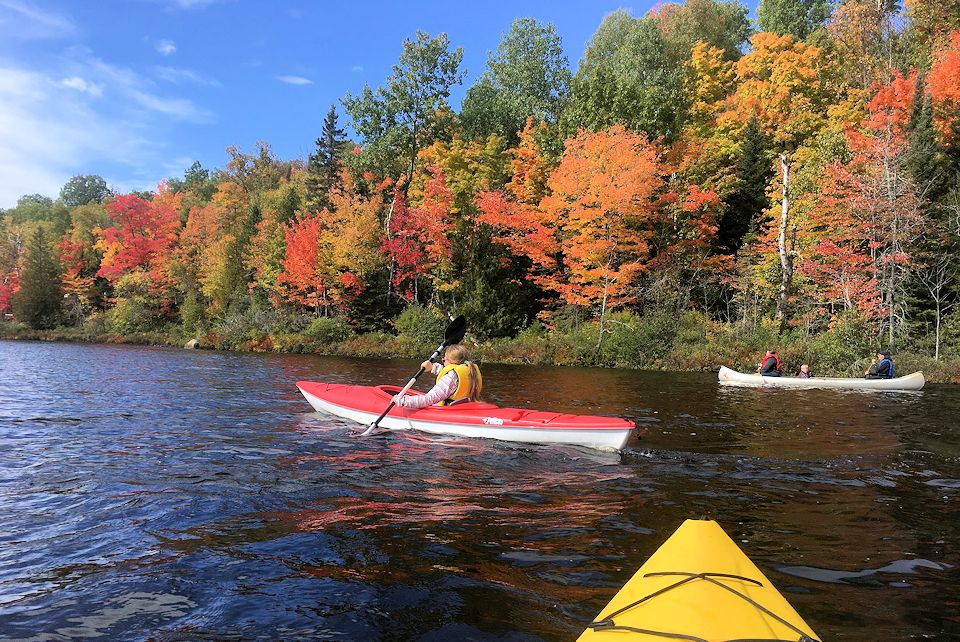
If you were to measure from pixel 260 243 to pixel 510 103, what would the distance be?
742 inches

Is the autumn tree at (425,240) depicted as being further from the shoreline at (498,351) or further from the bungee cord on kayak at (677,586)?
the bungee cord on kayak at (677,586)

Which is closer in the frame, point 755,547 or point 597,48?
point 755,547

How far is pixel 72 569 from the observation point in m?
4.15

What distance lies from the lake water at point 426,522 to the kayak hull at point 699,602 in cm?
100

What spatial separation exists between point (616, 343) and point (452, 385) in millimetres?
15889

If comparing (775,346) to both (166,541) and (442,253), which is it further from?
(166,541)

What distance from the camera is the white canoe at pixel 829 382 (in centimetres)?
1570

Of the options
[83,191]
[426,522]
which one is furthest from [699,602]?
[83,191]

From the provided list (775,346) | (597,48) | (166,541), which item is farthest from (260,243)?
(166,541)

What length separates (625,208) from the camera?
2438cm

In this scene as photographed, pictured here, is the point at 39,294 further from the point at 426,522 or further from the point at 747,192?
the point at 426,522

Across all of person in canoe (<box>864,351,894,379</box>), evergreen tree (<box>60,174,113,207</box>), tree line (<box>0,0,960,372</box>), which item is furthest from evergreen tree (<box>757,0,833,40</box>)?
evergreen tree (<box>60,174,113,207</box>)

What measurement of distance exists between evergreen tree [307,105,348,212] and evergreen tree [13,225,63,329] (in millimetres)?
21834

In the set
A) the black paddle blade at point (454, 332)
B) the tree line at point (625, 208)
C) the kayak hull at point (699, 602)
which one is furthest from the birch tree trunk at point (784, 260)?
the kayak hull at point (699, 602)
